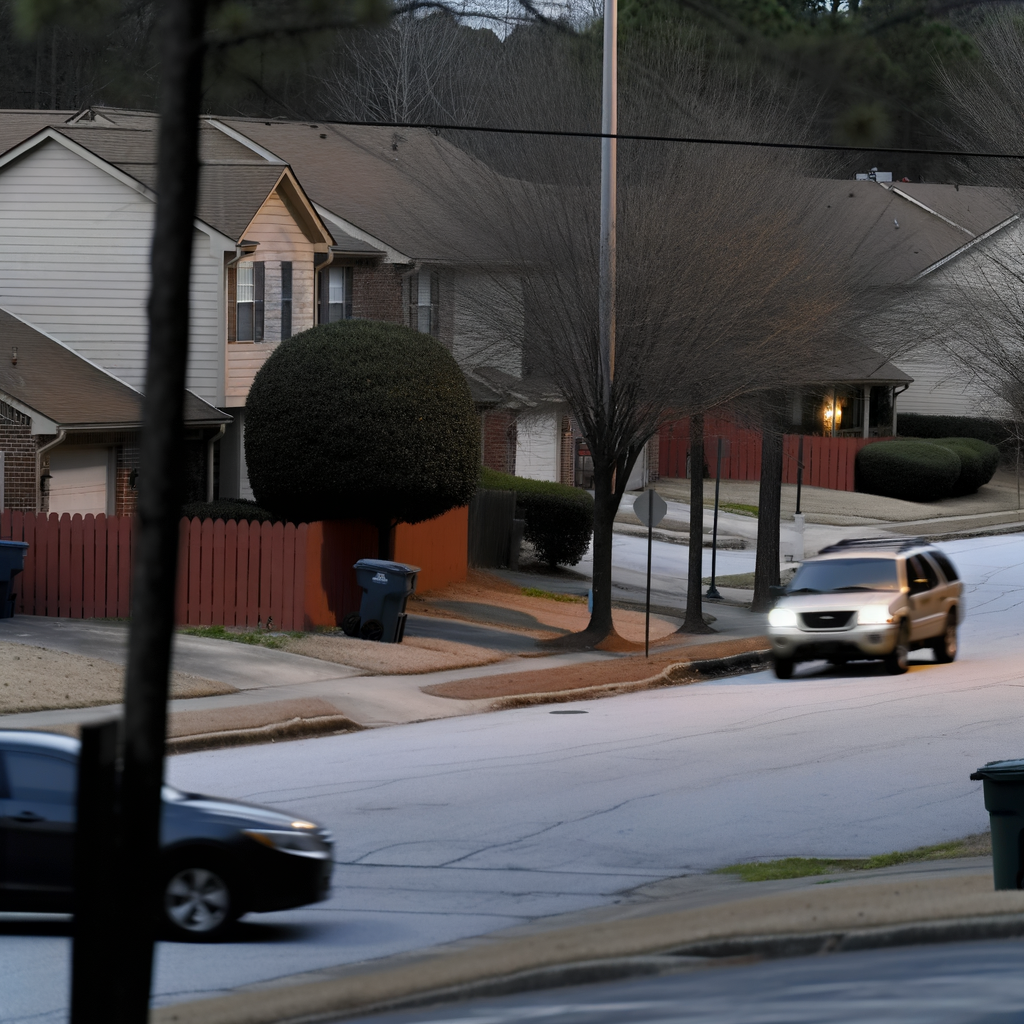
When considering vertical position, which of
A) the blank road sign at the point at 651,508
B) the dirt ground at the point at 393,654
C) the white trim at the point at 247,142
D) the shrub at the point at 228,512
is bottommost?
the dirt ground at the point at 393,654

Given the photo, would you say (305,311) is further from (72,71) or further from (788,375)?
(72,71)

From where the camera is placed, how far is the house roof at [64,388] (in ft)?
81.7

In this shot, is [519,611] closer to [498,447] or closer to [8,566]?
[8,566]

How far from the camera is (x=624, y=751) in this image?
15.6 m

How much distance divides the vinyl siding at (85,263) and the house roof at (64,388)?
0.45 metres

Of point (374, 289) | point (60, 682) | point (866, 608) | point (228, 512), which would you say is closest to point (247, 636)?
point (228, 512)

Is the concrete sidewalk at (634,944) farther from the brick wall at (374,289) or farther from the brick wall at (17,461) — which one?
the brick wall at (374,289)

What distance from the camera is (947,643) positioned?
22.4m

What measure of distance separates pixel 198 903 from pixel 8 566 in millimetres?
13517

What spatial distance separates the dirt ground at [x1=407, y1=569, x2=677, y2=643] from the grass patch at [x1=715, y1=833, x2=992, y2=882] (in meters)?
14.3

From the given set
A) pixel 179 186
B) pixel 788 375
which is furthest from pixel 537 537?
pixel 179 186

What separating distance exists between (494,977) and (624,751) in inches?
323

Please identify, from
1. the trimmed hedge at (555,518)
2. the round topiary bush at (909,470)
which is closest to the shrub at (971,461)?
the round topiary bush at (909,470)

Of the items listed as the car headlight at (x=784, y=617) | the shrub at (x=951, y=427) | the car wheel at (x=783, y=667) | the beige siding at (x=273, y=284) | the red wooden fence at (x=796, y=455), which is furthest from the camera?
the shrub at (x=951, y=427)
